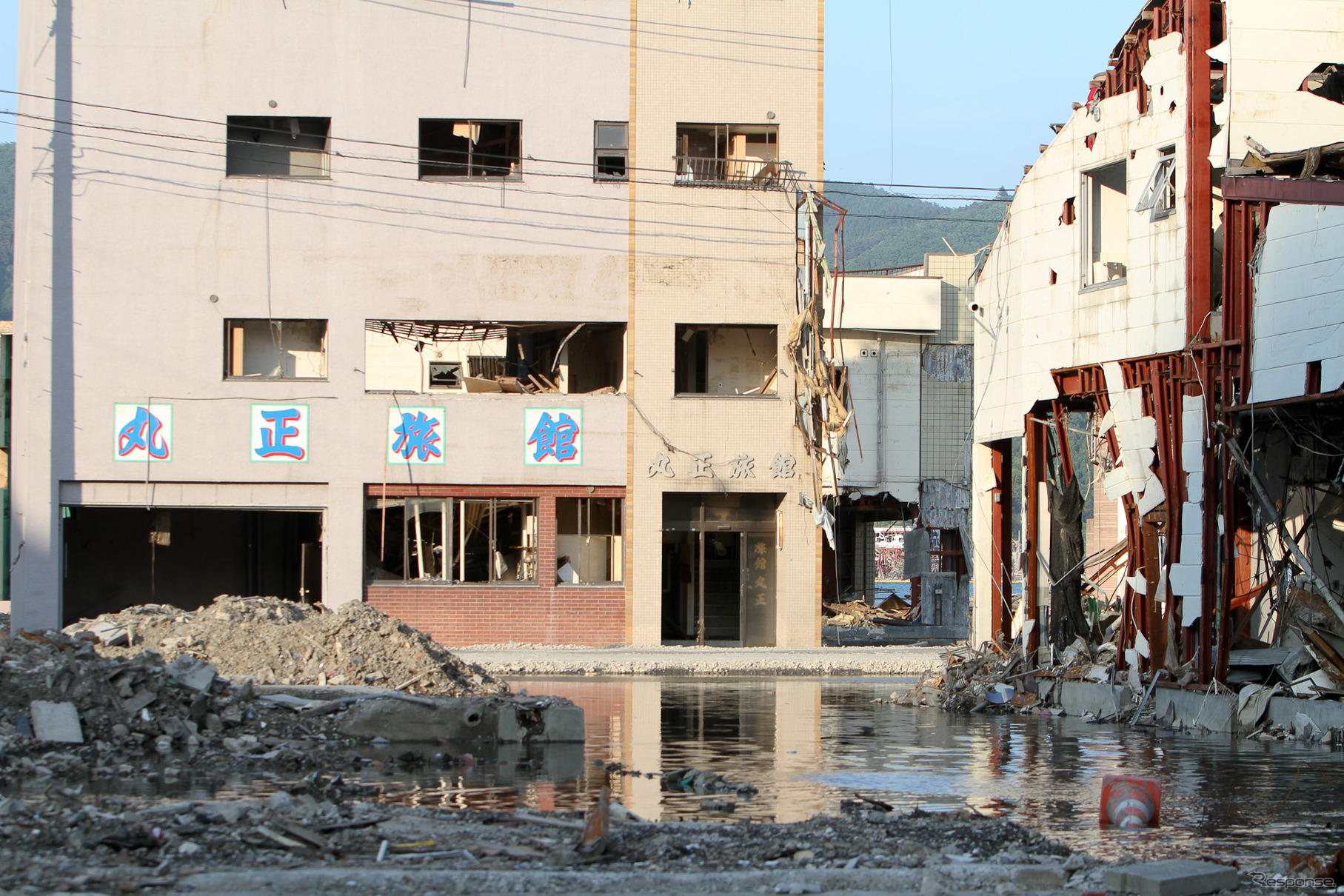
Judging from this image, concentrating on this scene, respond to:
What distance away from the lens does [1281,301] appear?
53.0 ft

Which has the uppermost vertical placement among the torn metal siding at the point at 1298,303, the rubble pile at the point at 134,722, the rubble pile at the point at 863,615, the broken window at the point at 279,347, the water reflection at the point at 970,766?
the broken window at the point at 279,347

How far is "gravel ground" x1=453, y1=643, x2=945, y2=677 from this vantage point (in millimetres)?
25562

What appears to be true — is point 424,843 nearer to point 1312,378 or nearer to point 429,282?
point 1312,378

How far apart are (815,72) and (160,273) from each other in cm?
1486

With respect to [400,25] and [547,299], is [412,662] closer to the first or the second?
[547,299]

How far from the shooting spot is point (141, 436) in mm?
29766

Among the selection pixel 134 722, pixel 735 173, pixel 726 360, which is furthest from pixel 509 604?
pixel 134 722

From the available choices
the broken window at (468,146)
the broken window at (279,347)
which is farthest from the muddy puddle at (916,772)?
the broken window at (468,146)

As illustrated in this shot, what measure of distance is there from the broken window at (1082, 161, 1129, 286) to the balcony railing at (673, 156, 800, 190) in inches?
453

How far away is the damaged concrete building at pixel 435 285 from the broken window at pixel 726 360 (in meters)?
0.76

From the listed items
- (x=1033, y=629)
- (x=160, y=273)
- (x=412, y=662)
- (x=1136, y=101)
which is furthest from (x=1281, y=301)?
(x=160, y=273)

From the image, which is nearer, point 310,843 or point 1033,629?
point 310,843

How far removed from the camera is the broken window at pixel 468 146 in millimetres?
31078

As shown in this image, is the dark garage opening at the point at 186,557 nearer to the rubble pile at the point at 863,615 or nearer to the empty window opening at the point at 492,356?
the empty window opening at the point at 492,356
